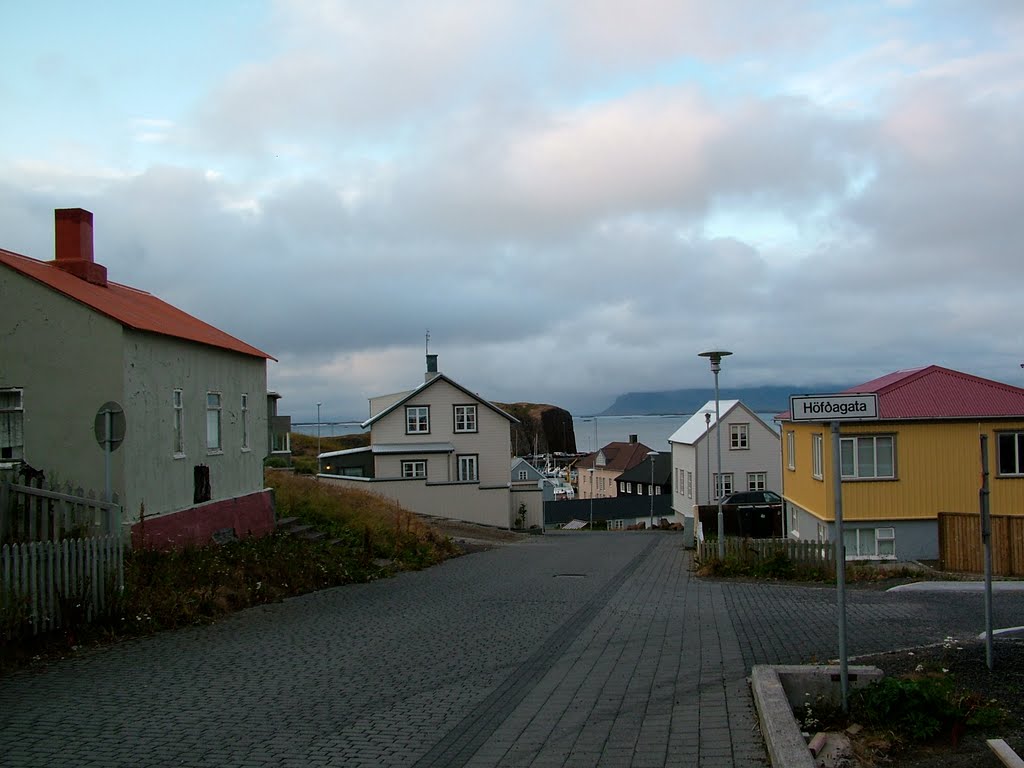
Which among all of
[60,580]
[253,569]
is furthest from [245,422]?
[60,580]

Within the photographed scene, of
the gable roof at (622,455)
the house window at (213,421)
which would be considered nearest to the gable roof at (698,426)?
the gable roof at (622,455)

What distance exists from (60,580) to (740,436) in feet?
175

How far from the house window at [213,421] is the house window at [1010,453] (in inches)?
767

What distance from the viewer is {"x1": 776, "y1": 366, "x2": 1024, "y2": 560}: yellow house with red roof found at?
83.3 ft

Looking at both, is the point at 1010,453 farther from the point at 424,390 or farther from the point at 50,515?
the point at 424,390

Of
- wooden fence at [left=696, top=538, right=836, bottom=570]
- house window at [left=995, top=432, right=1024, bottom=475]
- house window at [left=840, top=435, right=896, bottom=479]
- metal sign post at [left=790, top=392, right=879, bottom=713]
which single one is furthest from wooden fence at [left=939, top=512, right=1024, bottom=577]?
metal sign post at [left=790, top=392, right=879, bottom=713]

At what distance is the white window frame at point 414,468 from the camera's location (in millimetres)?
52094

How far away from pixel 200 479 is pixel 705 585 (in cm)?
1052

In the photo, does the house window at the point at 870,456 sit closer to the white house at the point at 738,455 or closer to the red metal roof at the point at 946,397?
the red metal roof at the point at 946,397

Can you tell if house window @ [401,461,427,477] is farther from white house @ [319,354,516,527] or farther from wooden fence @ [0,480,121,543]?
wooden fence @ [0,480,121,543]

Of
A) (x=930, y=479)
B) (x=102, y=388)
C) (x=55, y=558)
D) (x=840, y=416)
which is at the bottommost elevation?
(x=930, y=479)

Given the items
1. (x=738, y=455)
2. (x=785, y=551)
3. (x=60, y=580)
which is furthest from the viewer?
(x=738, y=455)

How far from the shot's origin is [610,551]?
32875 millimetres

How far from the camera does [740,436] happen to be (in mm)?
61156
